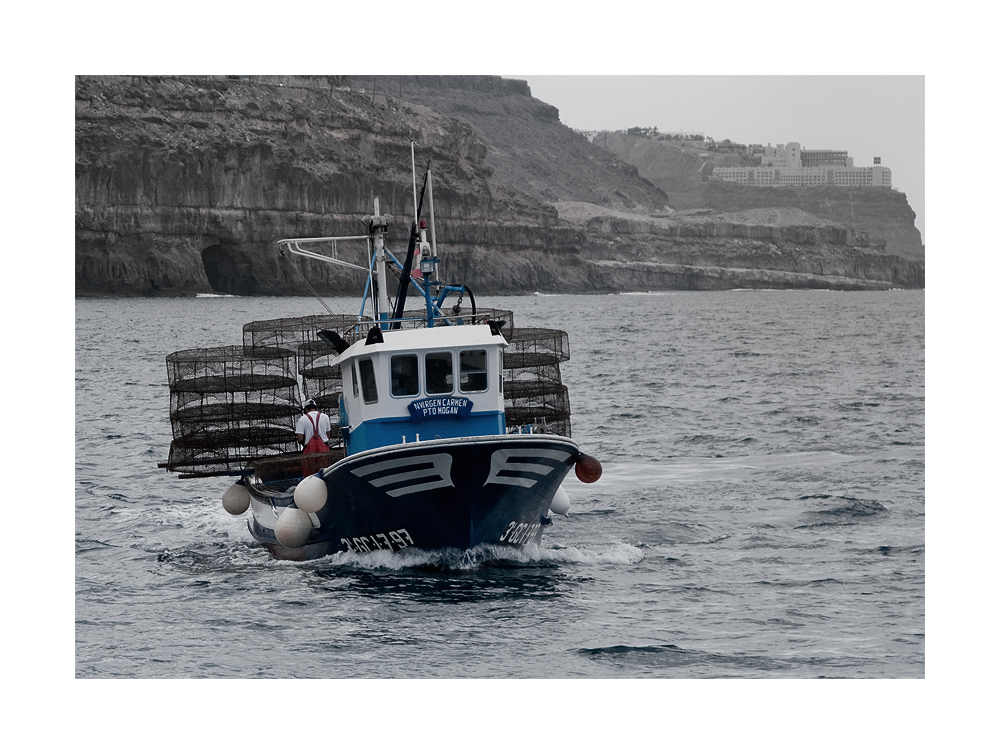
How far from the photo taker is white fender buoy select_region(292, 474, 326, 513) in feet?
63.3

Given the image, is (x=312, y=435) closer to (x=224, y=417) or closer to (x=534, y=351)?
(x=224, y=417)

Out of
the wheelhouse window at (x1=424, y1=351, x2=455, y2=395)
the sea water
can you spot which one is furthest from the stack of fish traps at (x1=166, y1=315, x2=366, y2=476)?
the wheelhouse window at (x1=424, y1=351, x2=455, y2=395)

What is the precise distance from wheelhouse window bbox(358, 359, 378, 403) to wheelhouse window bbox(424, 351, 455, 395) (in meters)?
0.88

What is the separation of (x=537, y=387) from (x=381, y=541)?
233 inches

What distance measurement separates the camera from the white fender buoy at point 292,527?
66.8 feet

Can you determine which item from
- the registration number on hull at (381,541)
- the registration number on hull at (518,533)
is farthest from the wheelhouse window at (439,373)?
the registration number on hull at (518,533)

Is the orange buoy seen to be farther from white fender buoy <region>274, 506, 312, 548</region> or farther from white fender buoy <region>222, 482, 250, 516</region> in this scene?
white fender buoy <region>222, 482, 250, 516</region>

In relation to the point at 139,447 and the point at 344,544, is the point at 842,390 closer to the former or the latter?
the point at 139,447

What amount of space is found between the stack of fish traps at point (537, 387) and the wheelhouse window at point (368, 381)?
3.75 m

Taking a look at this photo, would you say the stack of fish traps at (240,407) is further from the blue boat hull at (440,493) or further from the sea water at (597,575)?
the blue boat hull at (440,493)

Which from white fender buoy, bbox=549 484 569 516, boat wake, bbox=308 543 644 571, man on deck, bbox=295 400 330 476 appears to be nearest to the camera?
boat wake, bbox=308 543 644 571

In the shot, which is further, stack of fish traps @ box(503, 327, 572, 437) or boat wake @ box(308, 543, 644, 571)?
stack of fish traps @ box(503, 327, 572, 437)

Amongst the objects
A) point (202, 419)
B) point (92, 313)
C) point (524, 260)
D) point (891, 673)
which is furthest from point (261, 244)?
point (891, 673)

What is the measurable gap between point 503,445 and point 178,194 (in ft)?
434
